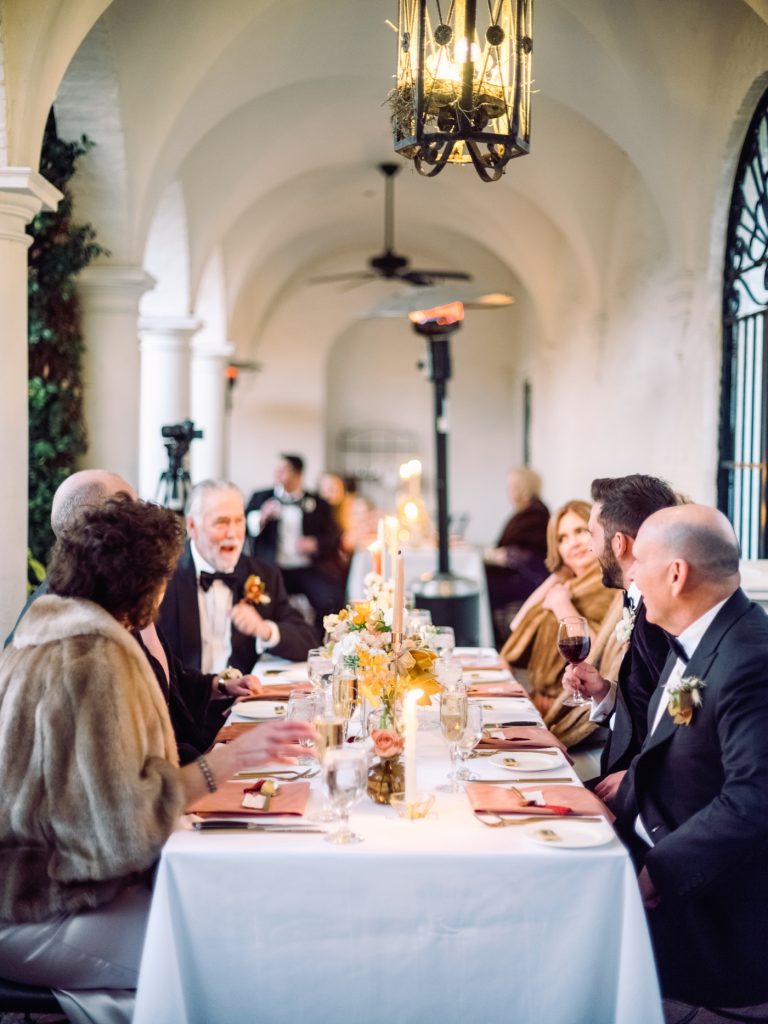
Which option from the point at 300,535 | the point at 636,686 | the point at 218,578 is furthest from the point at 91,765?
the point at 300,535

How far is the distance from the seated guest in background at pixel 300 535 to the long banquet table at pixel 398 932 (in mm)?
6262

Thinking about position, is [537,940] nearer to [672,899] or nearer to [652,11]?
[672,899]

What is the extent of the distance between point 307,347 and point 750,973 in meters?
14.5

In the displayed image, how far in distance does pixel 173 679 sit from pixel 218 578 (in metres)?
0.98

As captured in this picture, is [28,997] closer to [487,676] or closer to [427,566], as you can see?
[487,676]

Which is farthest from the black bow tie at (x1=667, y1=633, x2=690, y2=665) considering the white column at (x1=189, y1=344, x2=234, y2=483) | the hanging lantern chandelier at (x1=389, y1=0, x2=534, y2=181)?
the white column at (x1=189, y1=344, x2=234, y2=483)

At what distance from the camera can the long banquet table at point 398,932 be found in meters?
2.07

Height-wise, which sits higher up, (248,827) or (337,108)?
(337,108)

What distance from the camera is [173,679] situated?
3.38 metres

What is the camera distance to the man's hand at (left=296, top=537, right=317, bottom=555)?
927 cm

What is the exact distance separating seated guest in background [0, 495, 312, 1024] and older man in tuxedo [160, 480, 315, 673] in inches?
74.9

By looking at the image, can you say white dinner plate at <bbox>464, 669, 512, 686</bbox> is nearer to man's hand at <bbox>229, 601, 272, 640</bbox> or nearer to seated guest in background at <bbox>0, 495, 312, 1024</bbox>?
man's hand at <bbox>229, 601, 272, 640</bbox>

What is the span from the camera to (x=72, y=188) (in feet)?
20.5

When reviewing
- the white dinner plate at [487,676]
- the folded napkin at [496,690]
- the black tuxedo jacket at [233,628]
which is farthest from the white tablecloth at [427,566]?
the folded napkin at [496,690]
